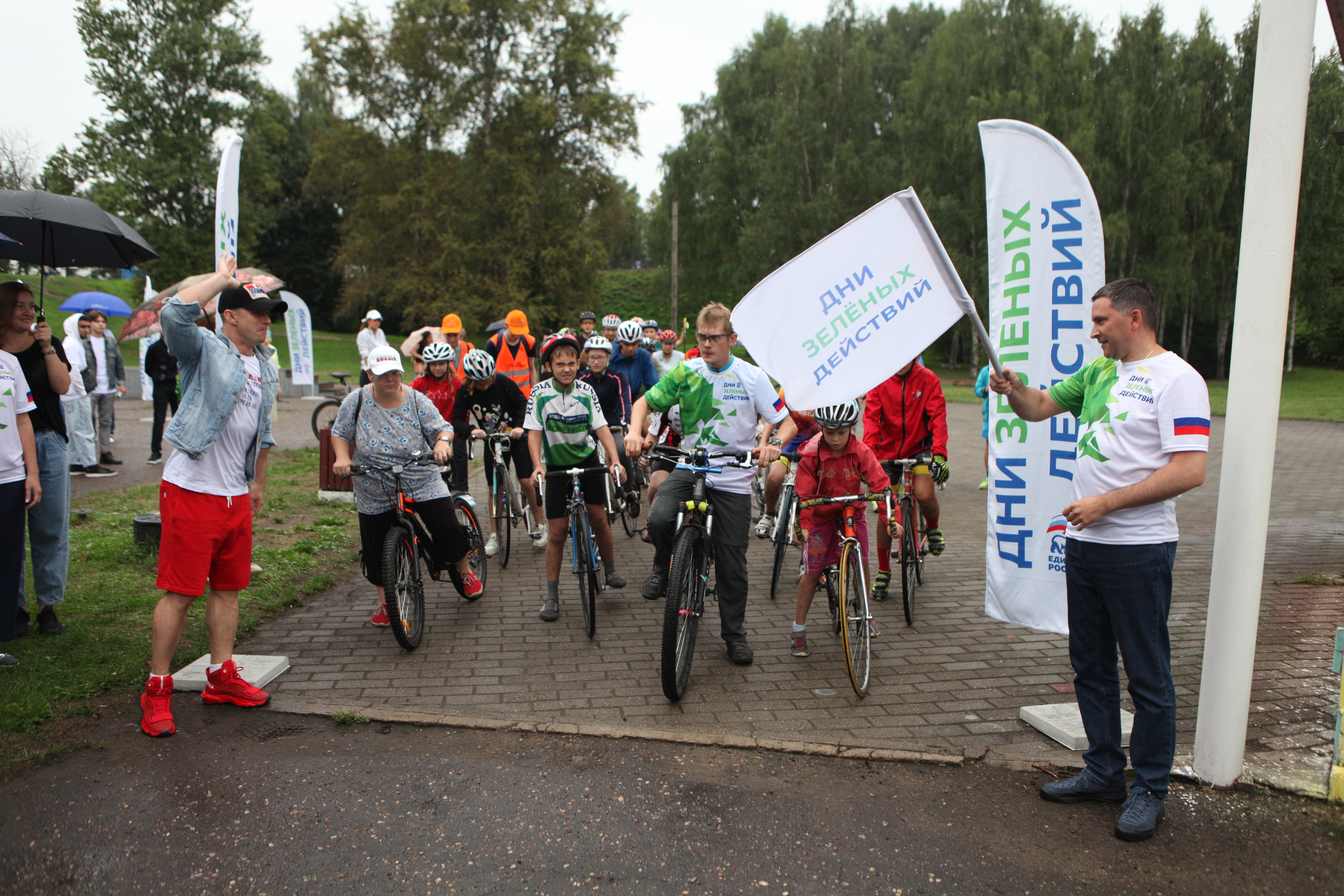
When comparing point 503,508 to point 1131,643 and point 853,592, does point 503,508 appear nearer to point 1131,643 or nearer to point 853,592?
point 853,592

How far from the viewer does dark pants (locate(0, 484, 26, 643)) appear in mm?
4828

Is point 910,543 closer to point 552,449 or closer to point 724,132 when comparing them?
point 552,449

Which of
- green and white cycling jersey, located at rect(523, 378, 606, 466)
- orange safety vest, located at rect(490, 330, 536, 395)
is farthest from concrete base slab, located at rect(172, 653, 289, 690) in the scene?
orange safety vest, located at rect(490, 330, 536, 395)

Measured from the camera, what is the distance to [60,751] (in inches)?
157

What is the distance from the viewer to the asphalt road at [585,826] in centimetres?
309

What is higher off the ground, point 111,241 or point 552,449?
point 111,241

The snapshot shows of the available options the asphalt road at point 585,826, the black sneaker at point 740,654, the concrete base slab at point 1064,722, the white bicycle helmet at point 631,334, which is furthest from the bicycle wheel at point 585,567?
the white bicycle helmet at point 631,334

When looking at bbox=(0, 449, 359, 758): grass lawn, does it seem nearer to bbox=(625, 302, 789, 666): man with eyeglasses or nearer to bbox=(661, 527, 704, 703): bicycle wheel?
bbox=(661, 527, 704, 703): bicycle wheel

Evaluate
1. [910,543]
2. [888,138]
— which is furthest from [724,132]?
[910,543]

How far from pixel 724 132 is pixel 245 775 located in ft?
146

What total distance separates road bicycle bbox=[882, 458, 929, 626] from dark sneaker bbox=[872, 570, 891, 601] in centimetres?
13

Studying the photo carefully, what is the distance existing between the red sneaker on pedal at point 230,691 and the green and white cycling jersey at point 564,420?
2.37m

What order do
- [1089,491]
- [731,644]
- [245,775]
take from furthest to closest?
[731,644] < [245,775] < [1089,491]

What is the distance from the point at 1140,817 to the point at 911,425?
11.1ft
